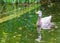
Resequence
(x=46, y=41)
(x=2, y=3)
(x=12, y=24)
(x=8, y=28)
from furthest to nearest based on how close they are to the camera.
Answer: (x=2, y=3), (x=12, y=24), (x=8, y=28), (x=46, y=41)

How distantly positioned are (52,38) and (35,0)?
914 cm

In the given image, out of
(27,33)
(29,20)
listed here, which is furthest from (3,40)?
(29,20)

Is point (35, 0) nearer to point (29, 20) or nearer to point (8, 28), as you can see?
point (29, 20)

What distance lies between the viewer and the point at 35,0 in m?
17.6

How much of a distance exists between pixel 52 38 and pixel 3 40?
156cm

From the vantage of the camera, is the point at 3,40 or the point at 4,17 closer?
the point at 3,40

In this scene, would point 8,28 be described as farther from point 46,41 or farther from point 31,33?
point 46,41

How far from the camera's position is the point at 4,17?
11.9 metres

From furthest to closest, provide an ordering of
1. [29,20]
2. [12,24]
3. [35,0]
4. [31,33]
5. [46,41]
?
[35,0], [29,20], [12,24], [31,33], [46,41]

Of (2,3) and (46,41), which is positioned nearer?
(46,41)

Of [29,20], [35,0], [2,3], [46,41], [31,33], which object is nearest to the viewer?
[46,41]

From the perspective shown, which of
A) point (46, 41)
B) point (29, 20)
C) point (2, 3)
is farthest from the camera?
point (2, 3)

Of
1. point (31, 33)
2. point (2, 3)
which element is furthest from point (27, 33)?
point (2, 3)

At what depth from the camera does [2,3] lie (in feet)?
50.2
